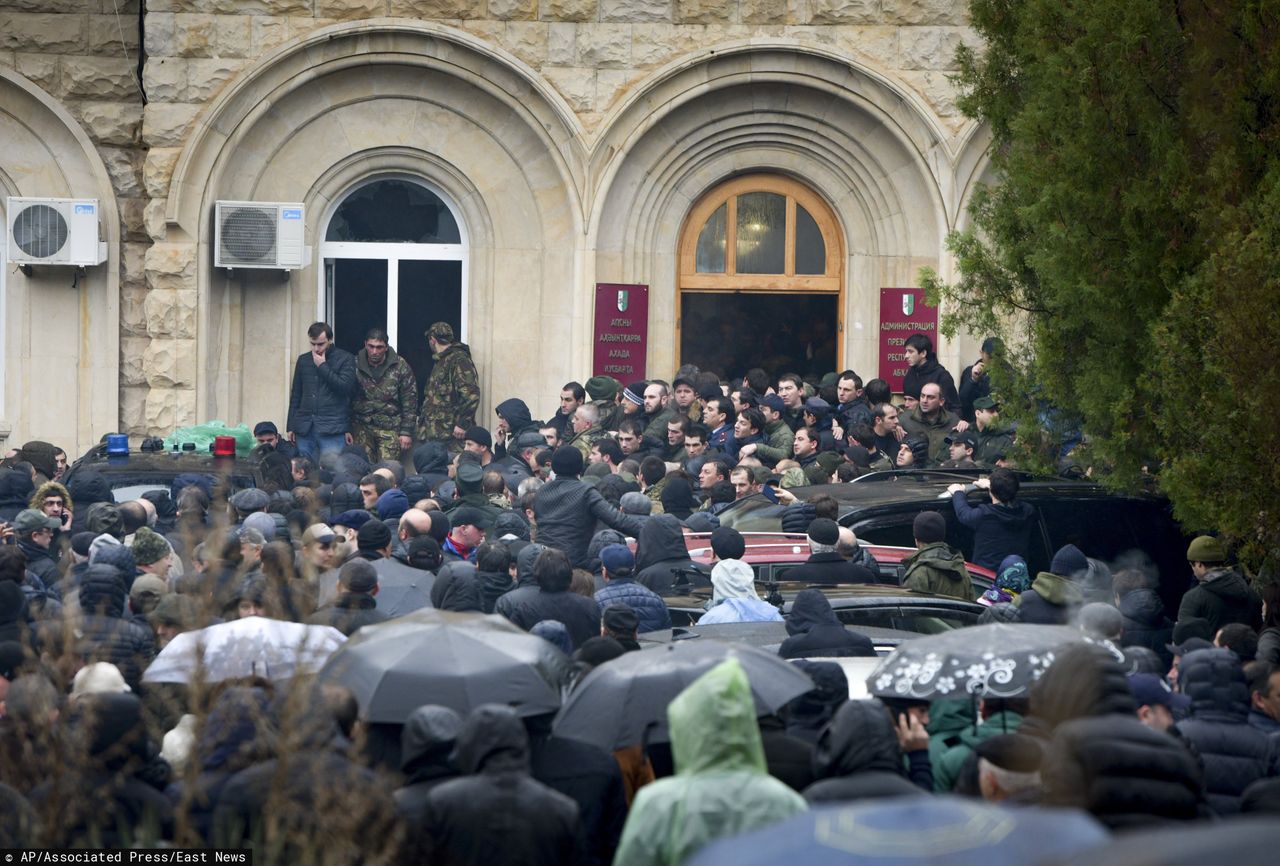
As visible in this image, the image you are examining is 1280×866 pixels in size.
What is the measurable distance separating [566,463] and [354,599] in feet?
13.1

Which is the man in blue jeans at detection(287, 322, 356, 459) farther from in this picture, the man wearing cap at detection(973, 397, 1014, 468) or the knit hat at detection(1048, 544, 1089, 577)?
the knit hat at detection(1048, 544, 1089, 577)

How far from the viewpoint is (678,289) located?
1922cm

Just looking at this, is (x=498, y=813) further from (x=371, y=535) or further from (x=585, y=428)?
(x=585, y=428)

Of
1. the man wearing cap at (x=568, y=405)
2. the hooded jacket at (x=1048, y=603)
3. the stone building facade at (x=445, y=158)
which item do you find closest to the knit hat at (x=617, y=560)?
the hooded jacket at (x=1048, y=603)

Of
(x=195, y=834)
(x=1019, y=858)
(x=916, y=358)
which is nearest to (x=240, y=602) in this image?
(x=195, y=834)

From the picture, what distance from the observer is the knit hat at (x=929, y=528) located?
36.6ft

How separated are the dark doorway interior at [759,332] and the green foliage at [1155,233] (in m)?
7.89

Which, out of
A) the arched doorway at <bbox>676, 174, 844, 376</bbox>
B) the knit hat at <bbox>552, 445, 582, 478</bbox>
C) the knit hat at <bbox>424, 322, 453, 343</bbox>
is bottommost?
the knit hat at <bbox>552, 445, 582, 478</bbox>

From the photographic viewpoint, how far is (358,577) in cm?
884

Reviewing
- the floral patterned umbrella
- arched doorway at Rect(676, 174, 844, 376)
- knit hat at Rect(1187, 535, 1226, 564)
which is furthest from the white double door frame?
the floral patterned umbrella

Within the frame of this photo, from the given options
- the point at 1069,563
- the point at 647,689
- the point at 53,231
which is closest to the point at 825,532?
the point at 1069,563

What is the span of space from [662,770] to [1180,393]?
4.04 meters

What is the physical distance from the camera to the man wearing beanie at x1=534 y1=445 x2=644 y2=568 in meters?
12.6

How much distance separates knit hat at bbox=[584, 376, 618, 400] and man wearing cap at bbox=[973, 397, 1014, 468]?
11.2 feet
